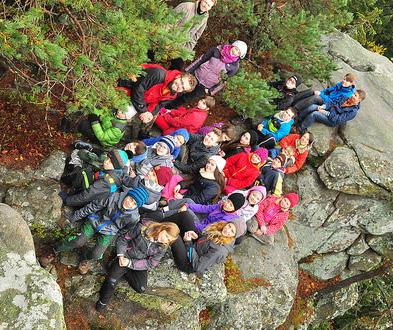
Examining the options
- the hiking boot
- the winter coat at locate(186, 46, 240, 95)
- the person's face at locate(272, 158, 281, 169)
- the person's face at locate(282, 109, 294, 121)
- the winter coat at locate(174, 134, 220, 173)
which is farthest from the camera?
the person's face at locate(282, 109, 294, 121)

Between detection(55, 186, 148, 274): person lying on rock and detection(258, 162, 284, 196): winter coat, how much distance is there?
3634 mm

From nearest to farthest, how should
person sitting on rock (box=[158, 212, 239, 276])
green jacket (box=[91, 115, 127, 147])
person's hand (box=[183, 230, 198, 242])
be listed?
person sitting on rock (box=[158, 212, 239, 276]) < person's hand (box=[183, 230, 198, 242]) < green jacket (box=[91, 115, 127, 147])

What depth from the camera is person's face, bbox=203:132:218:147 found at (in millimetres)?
8883

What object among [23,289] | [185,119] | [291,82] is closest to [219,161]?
[185,119]

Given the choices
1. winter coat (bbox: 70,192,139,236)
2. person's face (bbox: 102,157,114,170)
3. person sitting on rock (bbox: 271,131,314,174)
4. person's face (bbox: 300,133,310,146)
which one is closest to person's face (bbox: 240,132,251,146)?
person sitting on rock (bbox: 271,131,314,174)

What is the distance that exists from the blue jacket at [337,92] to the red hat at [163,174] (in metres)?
5.56

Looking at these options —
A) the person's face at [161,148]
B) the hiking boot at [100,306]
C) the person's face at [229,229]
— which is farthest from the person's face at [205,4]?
the hiking boot at [100,306]

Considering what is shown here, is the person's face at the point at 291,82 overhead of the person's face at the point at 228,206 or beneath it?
overhead

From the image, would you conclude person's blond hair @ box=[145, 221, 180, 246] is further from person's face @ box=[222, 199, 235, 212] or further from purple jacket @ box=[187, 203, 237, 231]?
A: person's face @ box=[222, 199, 235, 212]

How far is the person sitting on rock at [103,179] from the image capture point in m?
7.45

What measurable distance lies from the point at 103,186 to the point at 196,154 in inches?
98.4

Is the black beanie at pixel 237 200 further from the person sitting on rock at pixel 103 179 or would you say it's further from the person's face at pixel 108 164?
the person's face at pixel 108 164

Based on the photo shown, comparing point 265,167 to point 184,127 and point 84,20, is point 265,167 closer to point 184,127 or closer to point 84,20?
point 184,127

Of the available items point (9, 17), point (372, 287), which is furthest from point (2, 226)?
point (372, 287)
